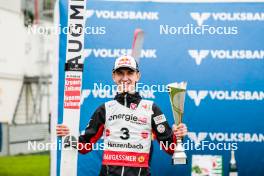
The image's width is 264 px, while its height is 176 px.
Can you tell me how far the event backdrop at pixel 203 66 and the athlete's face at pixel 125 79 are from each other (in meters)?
1.52

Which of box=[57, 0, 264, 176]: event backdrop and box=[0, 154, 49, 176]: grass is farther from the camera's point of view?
box=[0, 154, 49, 176]: grass

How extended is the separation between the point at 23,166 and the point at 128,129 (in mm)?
7169

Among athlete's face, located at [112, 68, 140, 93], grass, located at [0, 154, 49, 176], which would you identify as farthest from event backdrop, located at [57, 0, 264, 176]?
grass, located at [0, 154, 49, 176]

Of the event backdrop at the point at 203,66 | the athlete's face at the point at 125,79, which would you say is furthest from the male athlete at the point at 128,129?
the event backdrop at the point at 203,66

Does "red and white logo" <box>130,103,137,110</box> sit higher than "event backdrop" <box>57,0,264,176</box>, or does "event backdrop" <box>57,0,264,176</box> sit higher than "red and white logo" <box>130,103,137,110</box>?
"event backdrop" <box>57,0,264,176</box>

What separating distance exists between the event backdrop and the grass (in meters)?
4.25

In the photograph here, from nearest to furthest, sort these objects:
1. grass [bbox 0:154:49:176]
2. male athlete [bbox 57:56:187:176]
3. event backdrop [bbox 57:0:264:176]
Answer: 1. male athlete [bbox 57:56:187:176]
2. event backdrop [bbox 57:0:264:176]
3. grass [bbox 0:154:49:176]

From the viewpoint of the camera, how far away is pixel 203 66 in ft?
17.2

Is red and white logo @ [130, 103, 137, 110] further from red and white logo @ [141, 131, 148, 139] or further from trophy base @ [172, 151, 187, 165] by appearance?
trophy base @ [172, 151, 187, 165]

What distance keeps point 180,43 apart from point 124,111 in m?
1.80

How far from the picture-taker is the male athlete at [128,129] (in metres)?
3.60

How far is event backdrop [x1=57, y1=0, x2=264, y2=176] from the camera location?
523cm

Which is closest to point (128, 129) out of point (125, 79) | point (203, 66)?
point (125, 79)

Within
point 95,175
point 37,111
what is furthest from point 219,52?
point 37,111
